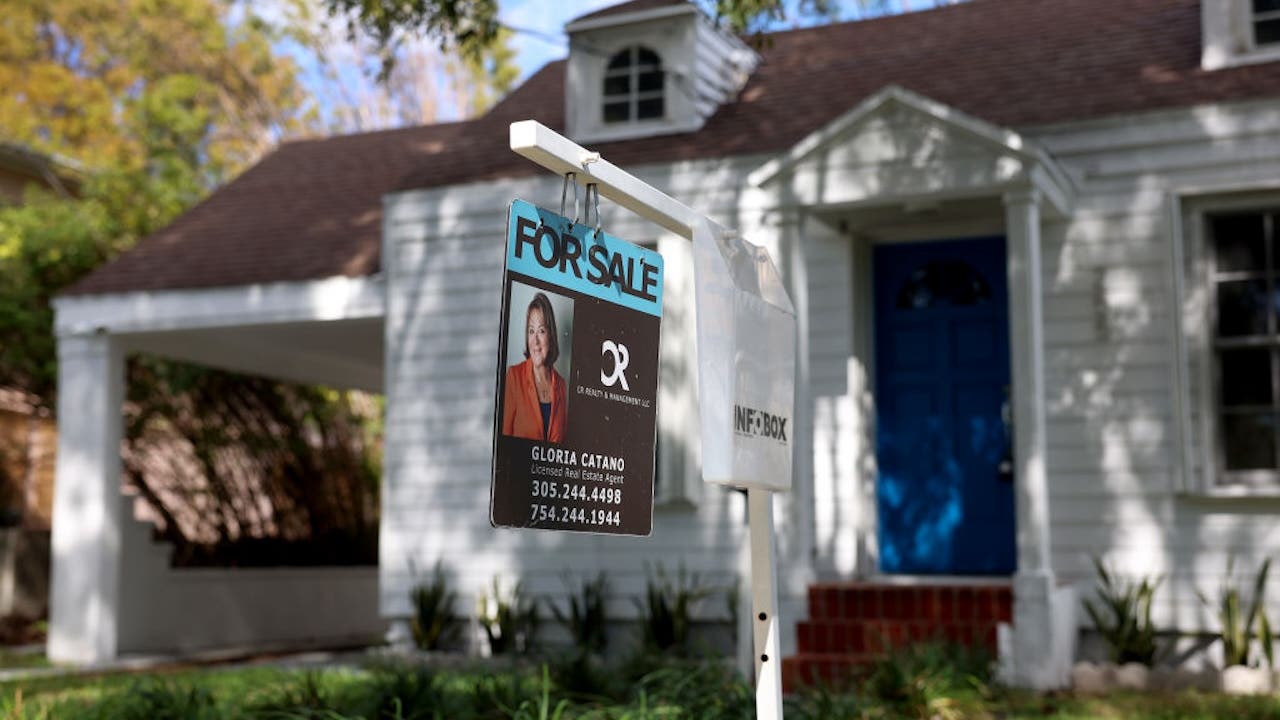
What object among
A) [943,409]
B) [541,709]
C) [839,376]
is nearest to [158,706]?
[541,709]

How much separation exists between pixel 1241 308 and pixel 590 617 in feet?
16.3

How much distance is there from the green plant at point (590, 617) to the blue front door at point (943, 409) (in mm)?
2081

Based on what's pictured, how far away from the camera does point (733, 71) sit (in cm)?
1257

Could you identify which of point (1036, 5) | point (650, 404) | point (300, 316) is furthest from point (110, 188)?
point (650, 404)

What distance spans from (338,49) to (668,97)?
18.6 m

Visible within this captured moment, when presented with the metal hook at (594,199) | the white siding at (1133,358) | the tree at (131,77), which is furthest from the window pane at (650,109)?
the tree at (131,77)

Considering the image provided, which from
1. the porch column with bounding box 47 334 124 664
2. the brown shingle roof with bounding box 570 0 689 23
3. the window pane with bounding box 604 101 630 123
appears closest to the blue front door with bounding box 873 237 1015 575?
the window pane with bounding box 604 101 630 123

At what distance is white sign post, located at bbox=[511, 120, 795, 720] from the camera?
13.4 feet

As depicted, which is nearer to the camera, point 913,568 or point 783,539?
point 783,539

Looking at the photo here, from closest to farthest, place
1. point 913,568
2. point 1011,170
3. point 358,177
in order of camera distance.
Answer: point 1011,170, point 913,568, point 358,177

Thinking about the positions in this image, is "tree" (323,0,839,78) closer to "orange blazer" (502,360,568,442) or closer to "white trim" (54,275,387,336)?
"white trim" (54,275,387,336)

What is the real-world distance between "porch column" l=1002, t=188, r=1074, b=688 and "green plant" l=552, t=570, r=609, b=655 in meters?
3.37

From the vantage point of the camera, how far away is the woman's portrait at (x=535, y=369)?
12.3ft

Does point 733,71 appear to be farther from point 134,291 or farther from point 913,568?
point 134,291
